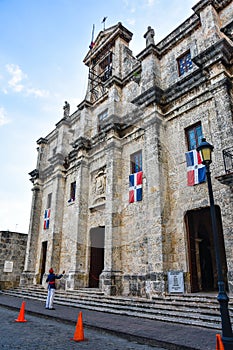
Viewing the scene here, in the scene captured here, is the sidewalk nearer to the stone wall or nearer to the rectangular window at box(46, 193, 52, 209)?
the stone wall

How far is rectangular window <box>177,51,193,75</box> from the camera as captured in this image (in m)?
12.7

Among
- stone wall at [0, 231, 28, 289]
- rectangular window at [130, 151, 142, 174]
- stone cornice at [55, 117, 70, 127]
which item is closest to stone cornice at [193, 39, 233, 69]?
rectangular window at [130, 151, 142, 174]

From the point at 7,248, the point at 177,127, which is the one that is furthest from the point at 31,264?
the point at 177,127

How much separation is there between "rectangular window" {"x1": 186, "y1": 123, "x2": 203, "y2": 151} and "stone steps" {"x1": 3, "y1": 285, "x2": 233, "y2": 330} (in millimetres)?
5849

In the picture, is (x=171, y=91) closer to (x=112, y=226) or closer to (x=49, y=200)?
(x=112, y=226)

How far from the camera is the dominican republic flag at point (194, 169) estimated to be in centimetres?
1024

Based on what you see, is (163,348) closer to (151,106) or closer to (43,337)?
(43,337)

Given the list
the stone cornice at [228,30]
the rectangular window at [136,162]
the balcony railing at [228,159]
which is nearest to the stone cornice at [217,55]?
the stone cornice at [228,30]

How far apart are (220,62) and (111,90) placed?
751 centimetres

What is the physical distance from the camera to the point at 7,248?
1956 centimetres

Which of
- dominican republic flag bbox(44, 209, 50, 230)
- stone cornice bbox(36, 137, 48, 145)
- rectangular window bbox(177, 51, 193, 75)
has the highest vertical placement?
stone cornice bbox(36, 137, 48, 145)

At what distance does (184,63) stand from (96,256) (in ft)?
38.0

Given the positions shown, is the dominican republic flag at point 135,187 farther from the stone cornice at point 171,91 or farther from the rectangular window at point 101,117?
the rectangular window at point 101,117

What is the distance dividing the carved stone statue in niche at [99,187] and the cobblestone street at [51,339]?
8.76 meters
